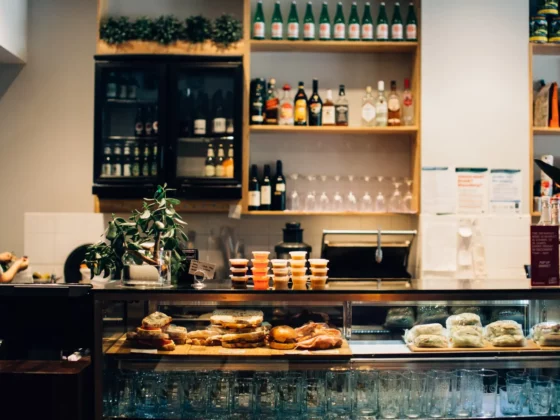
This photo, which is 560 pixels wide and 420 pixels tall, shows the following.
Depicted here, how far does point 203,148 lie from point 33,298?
232 centimetres

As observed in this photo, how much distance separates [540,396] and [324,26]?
10.4 feet

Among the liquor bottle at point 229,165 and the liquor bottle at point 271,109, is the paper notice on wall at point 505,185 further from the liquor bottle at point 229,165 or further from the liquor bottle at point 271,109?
the liquor bottle at point 229,165

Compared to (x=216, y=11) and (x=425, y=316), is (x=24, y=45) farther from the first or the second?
(x=425, y=316)

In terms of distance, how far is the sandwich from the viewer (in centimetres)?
280

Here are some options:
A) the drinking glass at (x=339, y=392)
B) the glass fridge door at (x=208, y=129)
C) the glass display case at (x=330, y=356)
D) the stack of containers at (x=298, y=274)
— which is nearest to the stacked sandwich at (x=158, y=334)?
the glass display case at (x=330, y=356)

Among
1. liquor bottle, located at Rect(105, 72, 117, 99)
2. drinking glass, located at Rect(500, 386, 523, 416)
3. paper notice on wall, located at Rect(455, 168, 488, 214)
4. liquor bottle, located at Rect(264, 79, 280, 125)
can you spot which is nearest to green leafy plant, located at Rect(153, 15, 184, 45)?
liquor bottle, located at Rect(105, 72, 117, 99)

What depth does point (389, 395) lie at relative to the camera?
8.90 ft

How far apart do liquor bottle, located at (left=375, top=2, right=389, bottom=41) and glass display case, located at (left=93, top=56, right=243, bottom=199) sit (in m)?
1.06

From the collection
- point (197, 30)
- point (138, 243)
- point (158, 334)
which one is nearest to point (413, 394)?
point (158, 334)

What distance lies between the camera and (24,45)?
5.38 meters

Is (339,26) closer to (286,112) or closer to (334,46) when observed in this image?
(334,46)

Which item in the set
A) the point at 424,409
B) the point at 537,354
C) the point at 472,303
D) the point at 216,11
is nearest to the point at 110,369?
the point at 424,409

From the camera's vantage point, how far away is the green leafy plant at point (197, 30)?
495 cm

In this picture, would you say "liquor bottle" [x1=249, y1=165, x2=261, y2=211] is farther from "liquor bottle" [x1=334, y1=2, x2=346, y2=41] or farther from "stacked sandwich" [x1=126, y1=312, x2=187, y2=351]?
"stacked sandwich" [x1=126, y1=312, x2=187, y2=351]
